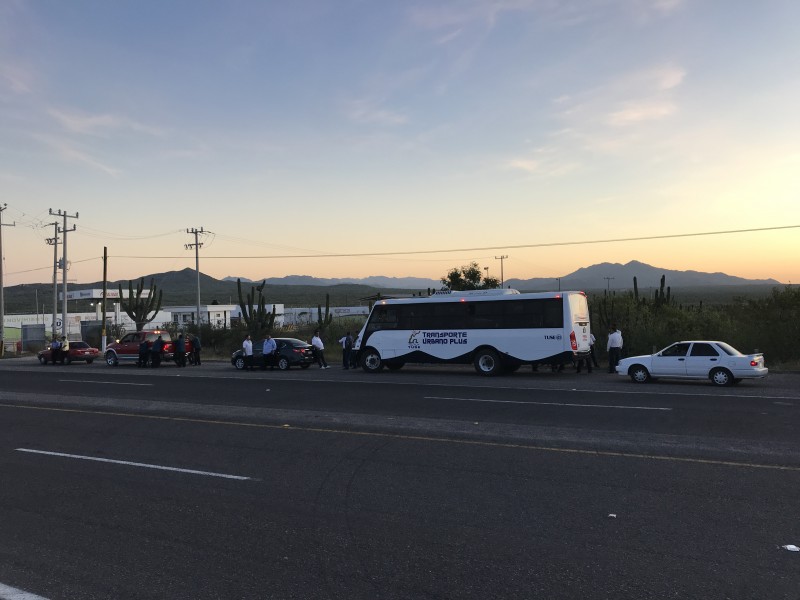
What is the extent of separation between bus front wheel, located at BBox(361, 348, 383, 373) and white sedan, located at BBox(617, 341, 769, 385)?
9.52m

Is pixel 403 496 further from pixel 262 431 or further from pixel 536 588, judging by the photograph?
pixel 262 431

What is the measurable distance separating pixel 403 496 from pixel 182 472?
10.6ft

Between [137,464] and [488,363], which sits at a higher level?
[488,363]

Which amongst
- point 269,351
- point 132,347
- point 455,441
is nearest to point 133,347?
point 132,347

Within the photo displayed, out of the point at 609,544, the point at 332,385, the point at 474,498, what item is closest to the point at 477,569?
the point at 609,544

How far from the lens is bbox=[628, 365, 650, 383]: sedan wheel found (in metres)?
20.2

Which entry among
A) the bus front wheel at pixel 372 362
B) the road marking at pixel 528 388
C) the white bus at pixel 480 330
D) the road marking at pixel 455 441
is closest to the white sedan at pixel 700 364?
the road marking at pixel 528 388

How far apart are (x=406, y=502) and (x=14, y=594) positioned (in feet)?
12.1

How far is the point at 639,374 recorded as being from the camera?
797 inches

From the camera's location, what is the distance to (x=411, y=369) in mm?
27922

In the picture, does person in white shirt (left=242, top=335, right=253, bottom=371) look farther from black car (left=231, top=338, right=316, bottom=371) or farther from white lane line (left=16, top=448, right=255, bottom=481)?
white lane line (left=16, top=448, right=255, bottom=481)

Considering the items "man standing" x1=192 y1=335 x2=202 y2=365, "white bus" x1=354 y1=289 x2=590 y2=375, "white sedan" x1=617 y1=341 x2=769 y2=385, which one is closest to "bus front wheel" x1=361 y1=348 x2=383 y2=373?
"white bus" x1=354 y1=289 x2=590 y2=375

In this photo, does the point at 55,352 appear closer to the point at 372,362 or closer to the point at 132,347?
the point at 132,347

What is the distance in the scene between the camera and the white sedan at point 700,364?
18.7 m
